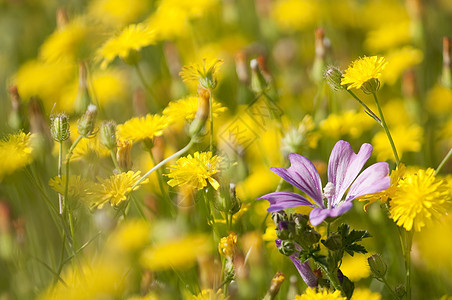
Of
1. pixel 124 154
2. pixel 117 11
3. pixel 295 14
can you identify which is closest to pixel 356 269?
pixel 124 154

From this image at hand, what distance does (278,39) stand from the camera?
1.96m

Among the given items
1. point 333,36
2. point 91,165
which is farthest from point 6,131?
point 333,36

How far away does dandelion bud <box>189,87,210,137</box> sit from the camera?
0.94 meters

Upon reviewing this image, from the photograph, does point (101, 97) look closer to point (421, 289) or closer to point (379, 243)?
point (379, 243)

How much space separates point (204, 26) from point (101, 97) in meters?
0.52

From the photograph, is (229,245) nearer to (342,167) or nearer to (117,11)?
(342,167)

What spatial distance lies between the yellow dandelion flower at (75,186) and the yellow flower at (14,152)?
55 millimetres

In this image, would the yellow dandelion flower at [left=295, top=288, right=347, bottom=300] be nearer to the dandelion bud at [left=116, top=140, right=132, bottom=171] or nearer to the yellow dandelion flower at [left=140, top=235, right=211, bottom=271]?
the yellow dandelion flower at [left=140, top=235, right=211, bottom=271]

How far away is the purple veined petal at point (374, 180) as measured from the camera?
0.67 meters

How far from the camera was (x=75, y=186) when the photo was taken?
0.94 meters

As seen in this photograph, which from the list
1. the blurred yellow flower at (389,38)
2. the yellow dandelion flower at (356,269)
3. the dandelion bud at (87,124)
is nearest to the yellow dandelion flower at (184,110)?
the dandelion bud at (87,124)

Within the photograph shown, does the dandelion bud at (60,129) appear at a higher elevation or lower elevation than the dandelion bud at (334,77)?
higher

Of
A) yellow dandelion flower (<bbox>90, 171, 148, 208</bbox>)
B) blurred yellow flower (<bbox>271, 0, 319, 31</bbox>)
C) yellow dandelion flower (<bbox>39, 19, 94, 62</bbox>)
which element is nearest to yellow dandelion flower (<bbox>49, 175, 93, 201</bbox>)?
yellow dandelion flower (<bbox>90, 171, 148, 208</bbox>)

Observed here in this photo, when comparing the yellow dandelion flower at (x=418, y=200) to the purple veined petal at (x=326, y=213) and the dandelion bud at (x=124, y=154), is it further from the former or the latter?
the dandelion bud at (x=124, y=154)
